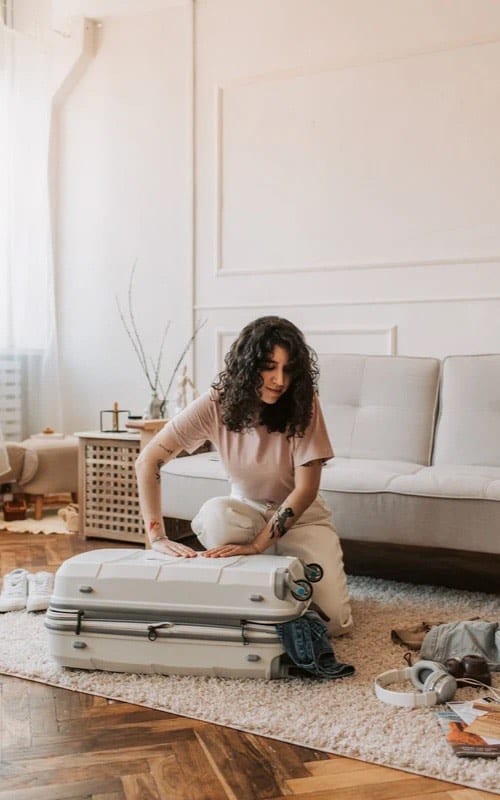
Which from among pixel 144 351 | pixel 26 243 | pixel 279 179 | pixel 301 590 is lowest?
pixel 301 590

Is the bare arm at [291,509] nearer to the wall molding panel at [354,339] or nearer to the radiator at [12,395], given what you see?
the wall molding panel at [354,339]

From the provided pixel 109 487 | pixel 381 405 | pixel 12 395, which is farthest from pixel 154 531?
pixel 12 395

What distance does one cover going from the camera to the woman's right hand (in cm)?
209

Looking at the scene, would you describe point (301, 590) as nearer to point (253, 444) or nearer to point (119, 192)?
point (253, 444)

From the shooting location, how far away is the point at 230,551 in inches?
84.0

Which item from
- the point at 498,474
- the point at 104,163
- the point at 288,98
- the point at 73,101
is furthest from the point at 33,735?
the point at 73,101

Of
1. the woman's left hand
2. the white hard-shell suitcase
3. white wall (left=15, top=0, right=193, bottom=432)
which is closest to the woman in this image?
the woman's left hand

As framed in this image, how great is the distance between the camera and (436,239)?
11.8 ft

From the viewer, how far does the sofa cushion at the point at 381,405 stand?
3181 mm

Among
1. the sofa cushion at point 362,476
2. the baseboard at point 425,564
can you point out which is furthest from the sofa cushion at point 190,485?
the baseboard at point 425,564

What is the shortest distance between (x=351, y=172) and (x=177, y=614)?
248 cm

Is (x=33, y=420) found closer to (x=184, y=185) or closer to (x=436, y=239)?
(x=184, y=185)

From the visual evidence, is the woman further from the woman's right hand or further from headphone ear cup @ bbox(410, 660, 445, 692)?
headphone ear cup @ bbox(410, 660, 445, 692)

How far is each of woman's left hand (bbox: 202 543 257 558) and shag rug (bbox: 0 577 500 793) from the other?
30cm
